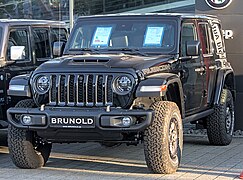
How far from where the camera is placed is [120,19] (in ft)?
30.3

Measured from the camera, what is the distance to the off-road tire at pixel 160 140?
7492 mm

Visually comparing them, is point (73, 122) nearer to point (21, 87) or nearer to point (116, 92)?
point (116, 92)

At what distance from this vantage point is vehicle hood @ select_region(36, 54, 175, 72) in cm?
769

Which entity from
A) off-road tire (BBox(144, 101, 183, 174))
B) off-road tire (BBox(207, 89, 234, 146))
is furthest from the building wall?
off-road tire (BBox(144, 101, 183, 174))

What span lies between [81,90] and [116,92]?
1.46 ft

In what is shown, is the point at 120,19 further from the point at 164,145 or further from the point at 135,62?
the point at 164,145

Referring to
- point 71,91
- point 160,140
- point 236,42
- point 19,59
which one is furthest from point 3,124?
point 236,42

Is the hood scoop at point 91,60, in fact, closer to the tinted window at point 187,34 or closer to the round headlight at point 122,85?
the round headlight at point 122,85

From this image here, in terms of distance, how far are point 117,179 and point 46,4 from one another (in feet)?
35.1

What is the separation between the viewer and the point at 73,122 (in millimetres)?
7477

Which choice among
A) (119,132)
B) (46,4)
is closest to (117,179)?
(119,132)

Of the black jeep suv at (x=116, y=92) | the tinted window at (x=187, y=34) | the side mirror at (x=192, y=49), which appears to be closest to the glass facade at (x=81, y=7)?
the tinted window at (x=187, y=34)

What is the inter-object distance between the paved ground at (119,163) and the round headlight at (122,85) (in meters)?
1.06

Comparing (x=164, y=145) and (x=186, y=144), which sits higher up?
(x=164, y=145)
